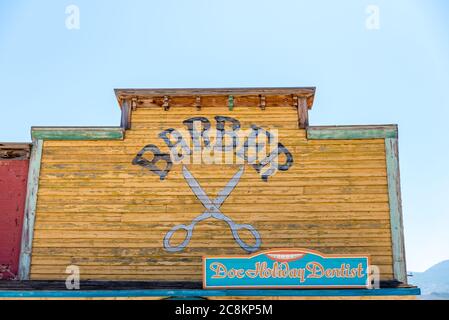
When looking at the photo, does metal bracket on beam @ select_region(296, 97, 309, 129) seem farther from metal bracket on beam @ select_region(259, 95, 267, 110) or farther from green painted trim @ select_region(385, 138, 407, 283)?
green painted trim @ select_region(385, 138, 407, 283)

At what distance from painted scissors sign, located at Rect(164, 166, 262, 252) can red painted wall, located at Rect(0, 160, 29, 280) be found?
13.0 ft

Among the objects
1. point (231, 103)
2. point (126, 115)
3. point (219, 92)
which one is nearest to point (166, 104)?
point (126, 115)

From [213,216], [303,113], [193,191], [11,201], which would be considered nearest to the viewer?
[213,216]

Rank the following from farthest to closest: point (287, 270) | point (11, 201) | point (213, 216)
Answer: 1. point (11, 201)
2. point (213, 216)
3. point (287, 270)

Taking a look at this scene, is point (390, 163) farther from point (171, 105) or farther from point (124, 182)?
point (124, 182)

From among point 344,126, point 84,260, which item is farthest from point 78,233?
point 344,126

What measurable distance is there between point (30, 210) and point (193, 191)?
169 inches

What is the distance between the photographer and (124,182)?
12.6m

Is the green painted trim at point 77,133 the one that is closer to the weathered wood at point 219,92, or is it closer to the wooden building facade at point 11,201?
the wooden building facade at point 11,201

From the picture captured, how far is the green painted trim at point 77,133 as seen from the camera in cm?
1285

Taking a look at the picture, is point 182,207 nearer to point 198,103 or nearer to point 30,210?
point 198,103

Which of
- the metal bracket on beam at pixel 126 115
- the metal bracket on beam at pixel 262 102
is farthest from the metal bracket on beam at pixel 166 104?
the metal bracket on beam at pixel 262 102

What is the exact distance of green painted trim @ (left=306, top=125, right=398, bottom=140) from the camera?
12.7 m

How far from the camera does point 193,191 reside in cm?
1254
